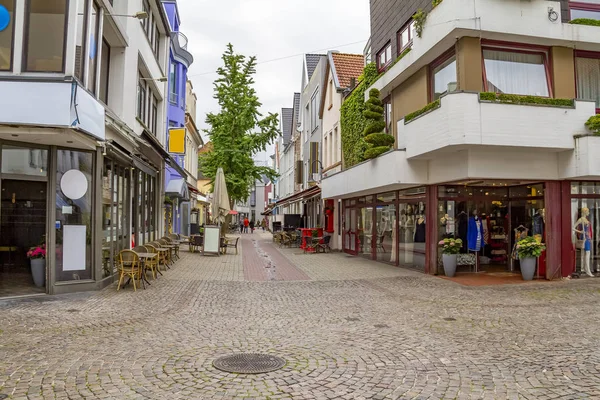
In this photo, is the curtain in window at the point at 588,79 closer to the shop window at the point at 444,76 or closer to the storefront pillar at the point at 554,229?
the storefront pillar at the point at 554,229

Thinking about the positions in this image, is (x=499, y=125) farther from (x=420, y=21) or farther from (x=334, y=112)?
(x=334, y=112)

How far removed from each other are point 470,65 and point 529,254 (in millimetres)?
4835

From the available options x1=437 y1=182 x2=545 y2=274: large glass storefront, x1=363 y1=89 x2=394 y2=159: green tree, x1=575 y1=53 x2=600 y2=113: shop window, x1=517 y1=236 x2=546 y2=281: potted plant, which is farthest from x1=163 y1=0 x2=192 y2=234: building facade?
x1=575 y1=53 x2=600 y2=113: shop window

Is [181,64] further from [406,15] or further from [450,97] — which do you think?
[450,97]

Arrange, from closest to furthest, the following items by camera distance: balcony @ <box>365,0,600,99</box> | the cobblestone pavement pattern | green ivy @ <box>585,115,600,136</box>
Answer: the cobblestone pavement pattern < balcony @ <box>365,0,600,99</box> < green ivy @ <box>585,115,600,136</box>

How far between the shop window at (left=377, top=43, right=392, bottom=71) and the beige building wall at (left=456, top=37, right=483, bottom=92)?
18.6 ft

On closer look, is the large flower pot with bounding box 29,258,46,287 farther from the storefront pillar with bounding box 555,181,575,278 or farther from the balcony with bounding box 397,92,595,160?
the storefront pillar with bounding box 555,181,575,278

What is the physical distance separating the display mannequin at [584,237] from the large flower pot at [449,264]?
10.0 ft

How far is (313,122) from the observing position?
30.5 meters

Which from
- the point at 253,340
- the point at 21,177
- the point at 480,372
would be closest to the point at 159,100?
the point at 21,177

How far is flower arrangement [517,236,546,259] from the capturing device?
1162cm

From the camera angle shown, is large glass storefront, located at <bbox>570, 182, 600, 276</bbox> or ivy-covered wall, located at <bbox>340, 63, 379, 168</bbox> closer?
large glass storefront, located at <bbox>570, 182, 600, 276</bbox>

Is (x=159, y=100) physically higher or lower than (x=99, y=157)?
higher

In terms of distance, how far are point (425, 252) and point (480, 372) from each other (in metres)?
8.66
